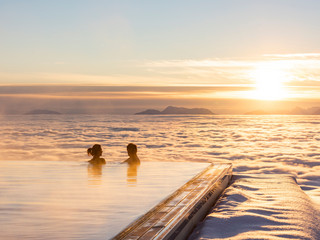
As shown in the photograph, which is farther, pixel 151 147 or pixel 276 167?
pixel 151 147

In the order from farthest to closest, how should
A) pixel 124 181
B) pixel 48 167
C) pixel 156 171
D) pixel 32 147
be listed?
pixel 32 147 → pixel 48 167 → pixel 156 171 → pixel 124 181

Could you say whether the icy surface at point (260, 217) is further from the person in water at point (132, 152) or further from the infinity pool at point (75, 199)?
the person in water at point (132, 152)

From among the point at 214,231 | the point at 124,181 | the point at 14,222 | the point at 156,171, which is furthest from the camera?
the point at 156,171

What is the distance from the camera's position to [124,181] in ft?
16.0

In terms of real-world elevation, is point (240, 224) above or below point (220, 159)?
above

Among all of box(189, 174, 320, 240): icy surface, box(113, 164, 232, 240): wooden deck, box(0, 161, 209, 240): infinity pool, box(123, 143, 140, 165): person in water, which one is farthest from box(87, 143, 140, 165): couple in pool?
box(189, 174, 320, 240): icy surface

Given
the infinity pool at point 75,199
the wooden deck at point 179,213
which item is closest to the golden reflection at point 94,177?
the infinity pool at point 75,199

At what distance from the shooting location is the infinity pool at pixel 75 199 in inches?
104

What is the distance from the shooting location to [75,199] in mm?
3654

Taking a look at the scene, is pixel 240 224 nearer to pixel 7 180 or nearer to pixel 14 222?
pixel 14 222

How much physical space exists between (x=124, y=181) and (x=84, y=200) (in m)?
1.31

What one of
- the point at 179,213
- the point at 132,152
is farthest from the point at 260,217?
the point at 132,152

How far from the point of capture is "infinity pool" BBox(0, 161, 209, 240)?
2629mm

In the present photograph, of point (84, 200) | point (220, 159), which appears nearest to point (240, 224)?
point (84, 200)
